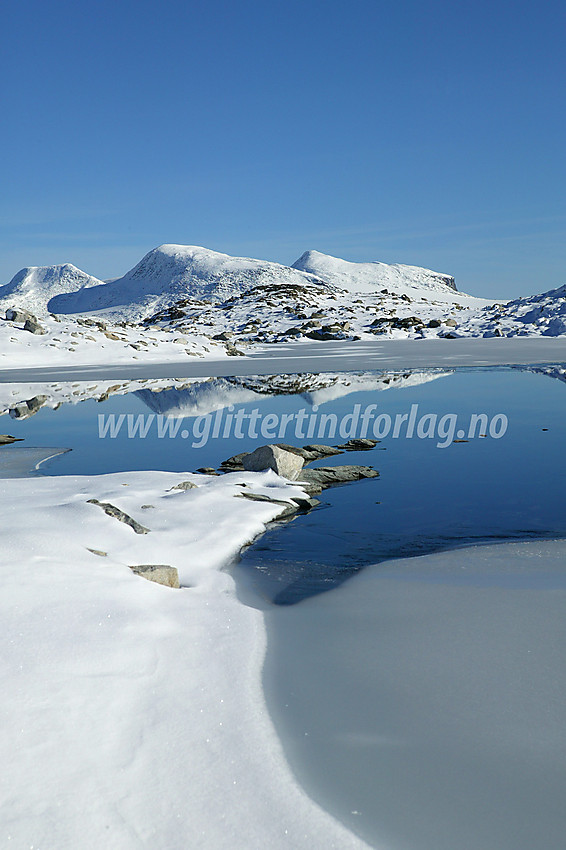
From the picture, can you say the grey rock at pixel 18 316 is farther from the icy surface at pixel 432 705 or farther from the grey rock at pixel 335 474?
the icy surface at pixel 432 705

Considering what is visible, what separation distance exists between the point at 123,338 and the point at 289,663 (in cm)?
4511

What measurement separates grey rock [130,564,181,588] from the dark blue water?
0.78 metres

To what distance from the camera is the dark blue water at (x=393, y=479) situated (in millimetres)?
6359

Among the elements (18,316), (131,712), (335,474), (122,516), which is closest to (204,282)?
(18,316)

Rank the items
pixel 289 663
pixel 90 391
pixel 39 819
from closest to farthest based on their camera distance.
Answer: pixel 39 819
pixel 289 663
pixel 90 391

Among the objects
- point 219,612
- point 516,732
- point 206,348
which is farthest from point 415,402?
point 206,348

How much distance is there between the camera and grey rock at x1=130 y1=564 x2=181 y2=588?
5037mm

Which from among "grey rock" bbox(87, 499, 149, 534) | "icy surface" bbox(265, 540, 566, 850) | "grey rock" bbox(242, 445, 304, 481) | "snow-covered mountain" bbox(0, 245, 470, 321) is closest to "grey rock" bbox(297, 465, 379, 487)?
"grey rock" bbox(242, 445, 304, 481)

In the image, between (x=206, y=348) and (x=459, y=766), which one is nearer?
(x=459, y=766)

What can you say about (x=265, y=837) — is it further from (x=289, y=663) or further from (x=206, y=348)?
(x=206, y=348)

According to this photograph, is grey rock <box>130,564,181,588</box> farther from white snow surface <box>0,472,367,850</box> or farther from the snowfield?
the snowfield

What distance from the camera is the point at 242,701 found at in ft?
11.7

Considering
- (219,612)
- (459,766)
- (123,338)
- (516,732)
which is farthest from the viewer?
(123,338)

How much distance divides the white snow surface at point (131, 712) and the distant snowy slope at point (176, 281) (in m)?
138
